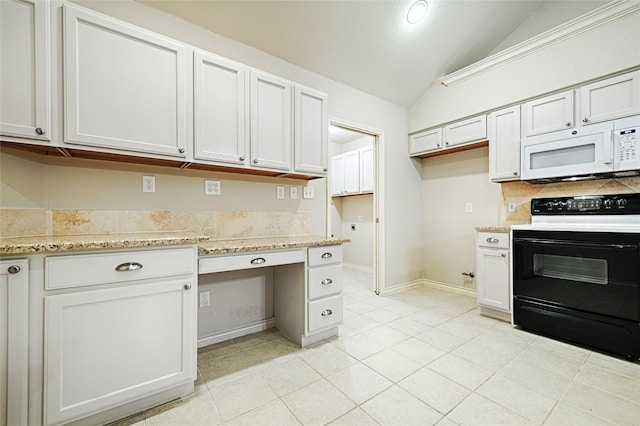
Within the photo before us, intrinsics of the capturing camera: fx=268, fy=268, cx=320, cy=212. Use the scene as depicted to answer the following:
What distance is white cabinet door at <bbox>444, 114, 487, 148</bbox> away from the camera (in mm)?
3064

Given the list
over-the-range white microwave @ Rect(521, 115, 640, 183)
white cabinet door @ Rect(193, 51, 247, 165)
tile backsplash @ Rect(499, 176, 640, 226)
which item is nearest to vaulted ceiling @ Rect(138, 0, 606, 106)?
white cabinet door @ Rect(193, 51, 247, 165)

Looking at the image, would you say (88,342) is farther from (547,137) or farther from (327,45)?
(547,137)

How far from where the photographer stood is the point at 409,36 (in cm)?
276

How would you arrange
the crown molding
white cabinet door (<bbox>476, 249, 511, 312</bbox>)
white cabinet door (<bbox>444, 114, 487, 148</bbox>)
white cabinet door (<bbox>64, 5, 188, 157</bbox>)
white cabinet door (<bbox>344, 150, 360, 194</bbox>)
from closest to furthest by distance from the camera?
white cabinet door (<bbox>64, 5, 188, 157</bbox>) → the crown molding → white cabinet door (<bbox>476, 249, 511, 312</bbox>) → white cabinet door (<bbox>444, 114, 487, 148</bbox>) → white cabinet door (<bbox>344, 150, 360, 194</bbox>)

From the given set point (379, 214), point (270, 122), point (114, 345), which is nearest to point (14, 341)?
point (114, 345)

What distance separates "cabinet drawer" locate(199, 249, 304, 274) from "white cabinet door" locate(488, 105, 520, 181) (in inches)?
92.8

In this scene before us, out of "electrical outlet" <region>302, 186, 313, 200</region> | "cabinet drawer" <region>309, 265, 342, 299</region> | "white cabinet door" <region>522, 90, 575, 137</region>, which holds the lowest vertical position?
"cabinet drawer" <region>309, 265, 342, 299</region>

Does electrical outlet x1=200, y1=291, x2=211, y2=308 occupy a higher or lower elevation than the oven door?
lower

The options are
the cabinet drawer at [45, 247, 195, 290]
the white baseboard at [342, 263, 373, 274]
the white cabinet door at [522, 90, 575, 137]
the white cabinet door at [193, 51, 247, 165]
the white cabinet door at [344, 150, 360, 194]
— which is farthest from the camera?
the white baseboard at [342, 263, 373, 274]

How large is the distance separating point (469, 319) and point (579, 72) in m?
2.49

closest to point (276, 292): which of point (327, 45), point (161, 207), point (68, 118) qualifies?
point (161, 207)

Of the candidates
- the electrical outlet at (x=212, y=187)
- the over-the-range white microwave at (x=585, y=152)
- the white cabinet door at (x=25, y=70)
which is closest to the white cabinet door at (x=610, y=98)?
the over-the-range white microwave at (x=585, y=152)

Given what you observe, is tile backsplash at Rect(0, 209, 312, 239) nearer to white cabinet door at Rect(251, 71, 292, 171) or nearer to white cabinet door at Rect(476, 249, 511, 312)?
white cabinet door at Rect(251, 71, 292, 171)

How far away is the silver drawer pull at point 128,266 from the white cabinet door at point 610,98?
11.7ft
